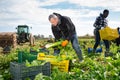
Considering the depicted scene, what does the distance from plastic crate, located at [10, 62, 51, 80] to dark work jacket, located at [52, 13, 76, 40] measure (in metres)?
1.84

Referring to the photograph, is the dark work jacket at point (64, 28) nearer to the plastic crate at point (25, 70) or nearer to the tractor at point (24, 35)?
the plastic crate at point (25, 70)

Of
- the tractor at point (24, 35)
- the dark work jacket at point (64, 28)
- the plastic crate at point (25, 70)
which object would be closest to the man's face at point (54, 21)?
the dark work jacket at point (64, 28)

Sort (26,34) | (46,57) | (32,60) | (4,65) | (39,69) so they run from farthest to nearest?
(26,34) → (4,65) → (46,57) → (32,60) → (39,69)

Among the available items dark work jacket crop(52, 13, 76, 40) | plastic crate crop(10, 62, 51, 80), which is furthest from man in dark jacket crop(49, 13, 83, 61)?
plastic crate crop(10, 62, 51, 80)

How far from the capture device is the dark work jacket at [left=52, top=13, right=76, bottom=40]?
302 inches

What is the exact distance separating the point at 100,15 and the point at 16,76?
21.0 ft

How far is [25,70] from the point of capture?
18.6 feet

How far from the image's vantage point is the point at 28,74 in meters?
5.72

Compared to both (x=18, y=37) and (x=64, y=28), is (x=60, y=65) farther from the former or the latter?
(x=18, y=37)

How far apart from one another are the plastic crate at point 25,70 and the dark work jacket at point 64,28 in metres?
1.84

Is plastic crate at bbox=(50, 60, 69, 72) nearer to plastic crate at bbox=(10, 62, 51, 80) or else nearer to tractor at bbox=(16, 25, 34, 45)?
plastic crate at bbox=(10, 62, 51, 80)

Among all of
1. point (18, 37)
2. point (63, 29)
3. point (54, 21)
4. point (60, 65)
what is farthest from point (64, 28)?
point (18, 37)

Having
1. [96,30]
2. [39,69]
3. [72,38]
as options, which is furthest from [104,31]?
[39,69]

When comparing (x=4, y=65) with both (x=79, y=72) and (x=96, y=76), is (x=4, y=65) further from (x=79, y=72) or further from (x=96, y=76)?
(x=96, y=76)
